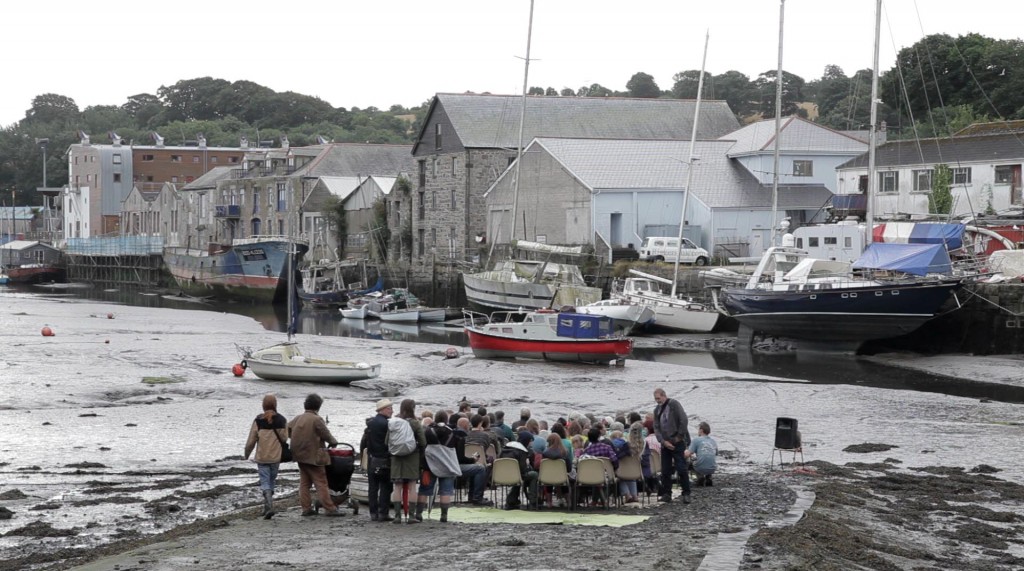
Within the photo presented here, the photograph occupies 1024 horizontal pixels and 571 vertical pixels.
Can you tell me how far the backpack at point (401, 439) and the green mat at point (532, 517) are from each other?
3.98 feet

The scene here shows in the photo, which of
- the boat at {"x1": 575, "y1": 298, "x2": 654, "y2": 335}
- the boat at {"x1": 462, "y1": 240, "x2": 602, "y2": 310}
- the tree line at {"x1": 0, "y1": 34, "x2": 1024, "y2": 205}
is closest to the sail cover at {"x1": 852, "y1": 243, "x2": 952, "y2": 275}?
the boat at {"x1": 575, "y1": 298, "x2": 654, "y2": 335}

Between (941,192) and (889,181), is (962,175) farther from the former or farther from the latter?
(889,181)

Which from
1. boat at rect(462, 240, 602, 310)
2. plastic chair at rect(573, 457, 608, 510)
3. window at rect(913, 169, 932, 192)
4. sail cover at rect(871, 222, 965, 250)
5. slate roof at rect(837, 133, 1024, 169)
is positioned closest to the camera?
plastic chair at rect(573, 457, 608, 510)

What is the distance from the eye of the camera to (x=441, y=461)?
15.3 meters

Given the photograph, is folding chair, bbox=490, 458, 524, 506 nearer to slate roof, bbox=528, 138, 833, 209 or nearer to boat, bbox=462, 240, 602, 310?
boat, bbox=462, 240, 602, 310

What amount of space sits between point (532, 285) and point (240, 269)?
3085cm

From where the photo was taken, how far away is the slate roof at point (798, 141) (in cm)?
6625

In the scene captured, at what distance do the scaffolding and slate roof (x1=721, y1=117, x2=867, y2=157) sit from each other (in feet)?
172

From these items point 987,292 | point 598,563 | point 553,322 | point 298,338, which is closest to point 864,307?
point 987,292

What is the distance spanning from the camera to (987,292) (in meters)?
41.3

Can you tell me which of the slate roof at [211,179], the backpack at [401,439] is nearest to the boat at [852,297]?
the backpack at [401,439]

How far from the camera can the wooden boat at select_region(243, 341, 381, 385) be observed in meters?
33.9

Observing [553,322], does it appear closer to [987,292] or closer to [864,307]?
[864,307]

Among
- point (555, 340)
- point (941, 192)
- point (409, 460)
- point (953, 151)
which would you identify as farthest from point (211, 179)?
point (409, 460)
